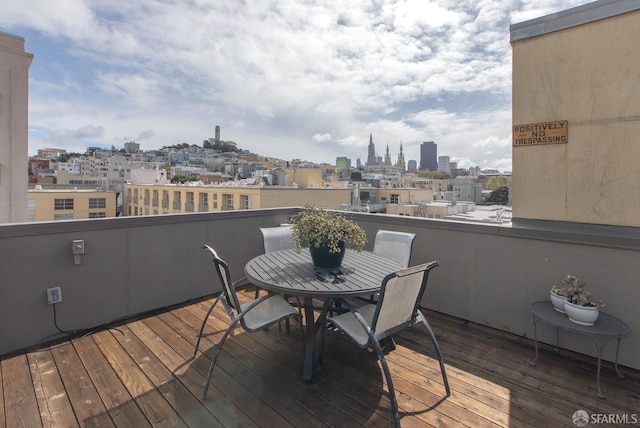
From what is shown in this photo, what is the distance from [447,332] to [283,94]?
997 centimetres

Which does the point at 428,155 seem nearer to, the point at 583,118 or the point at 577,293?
the point at 583,118

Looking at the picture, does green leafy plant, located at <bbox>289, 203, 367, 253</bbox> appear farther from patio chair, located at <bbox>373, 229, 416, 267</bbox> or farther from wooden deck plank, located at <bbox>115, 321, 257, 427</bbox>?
wooden deck plank, located at <bbox>115, 321, 257, 427</bbox>

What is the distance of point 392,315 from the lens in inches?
70.2

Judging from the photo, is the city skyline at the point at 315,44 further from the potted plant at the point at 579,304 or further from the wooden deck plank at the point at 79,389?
the wooden deck plank at the point at 79,389

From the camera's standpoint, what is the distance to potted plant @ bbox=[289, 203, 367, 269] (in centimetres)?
221

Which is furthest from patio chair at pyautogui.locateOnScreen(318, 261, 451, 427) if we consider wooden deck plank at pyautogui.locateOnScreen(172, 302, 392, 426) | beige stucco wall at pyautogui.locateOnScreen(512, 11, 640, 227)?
beige stucco wall at pyautogui.locateOnScreen(512, 11, 640, 227)

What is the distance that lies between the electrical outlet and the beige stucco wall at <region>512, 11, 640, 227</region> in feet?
13.4

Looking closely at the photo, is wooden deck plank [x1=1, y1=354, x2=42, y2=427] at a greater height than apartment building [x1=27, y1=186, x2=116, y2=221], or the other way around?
apartment building [x1=27, y1=186, x2=116, y2=221]

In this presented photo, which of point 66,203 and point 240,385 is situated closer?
point 240,385

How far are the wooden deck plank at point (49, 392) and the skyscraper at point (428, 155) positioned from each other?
260ft

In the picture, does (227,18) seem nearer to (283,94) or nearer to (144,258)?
(144,258)

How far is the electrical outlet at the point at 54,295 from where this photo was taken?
2516 millimetres

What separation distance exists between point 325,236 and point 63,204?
962 inches

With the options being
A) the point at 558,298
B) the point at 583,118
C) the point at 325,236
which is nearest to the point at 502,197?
the point at 583,118
